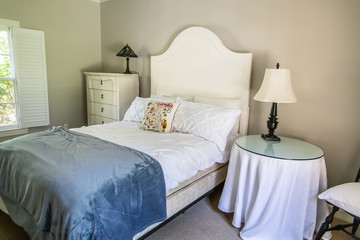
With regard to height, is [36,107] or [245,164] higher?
[36,107]

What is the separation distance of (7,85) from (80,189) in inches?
110

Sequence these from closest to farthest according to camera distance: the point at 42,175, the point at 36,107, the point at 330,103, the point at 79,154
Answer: the point at 42,175 → the point at 79,154 → the point at 330,103 → the point at 36,107

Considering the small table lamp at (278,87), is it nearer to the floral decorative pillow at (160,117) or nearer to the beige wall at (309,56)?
the beige wall at (309,56)

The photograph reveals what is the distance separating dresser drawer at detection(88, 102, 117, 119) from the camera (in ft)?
11.5

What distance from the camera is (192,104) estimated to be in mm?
2539

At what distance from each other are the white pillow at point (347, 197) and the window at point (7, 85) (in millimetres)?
3763

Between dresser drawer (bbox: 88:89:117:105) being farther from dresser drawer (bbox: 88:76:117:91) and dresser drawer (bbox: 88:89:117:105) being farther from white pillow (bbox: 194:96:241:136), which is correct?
white pillow (bbox: 194:96:241:136)

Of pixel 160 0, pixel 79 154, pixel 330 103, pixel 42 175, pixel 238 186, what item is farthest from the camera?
pixel 160 0

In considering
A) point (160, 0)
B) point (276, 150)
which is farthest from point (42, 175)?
point (160, 0)

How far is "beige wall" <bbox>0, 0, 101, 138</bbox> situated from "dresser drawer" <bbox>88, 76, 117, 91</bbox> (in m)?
0.43

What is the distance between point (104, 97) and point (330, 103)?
2890 millimetres

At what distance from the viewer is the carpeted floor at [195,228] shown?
1.84 metres

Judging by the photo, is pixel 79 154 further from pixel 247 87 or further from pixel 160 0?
pixel 160 0

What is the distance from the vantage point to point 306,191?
1691 millimetres
